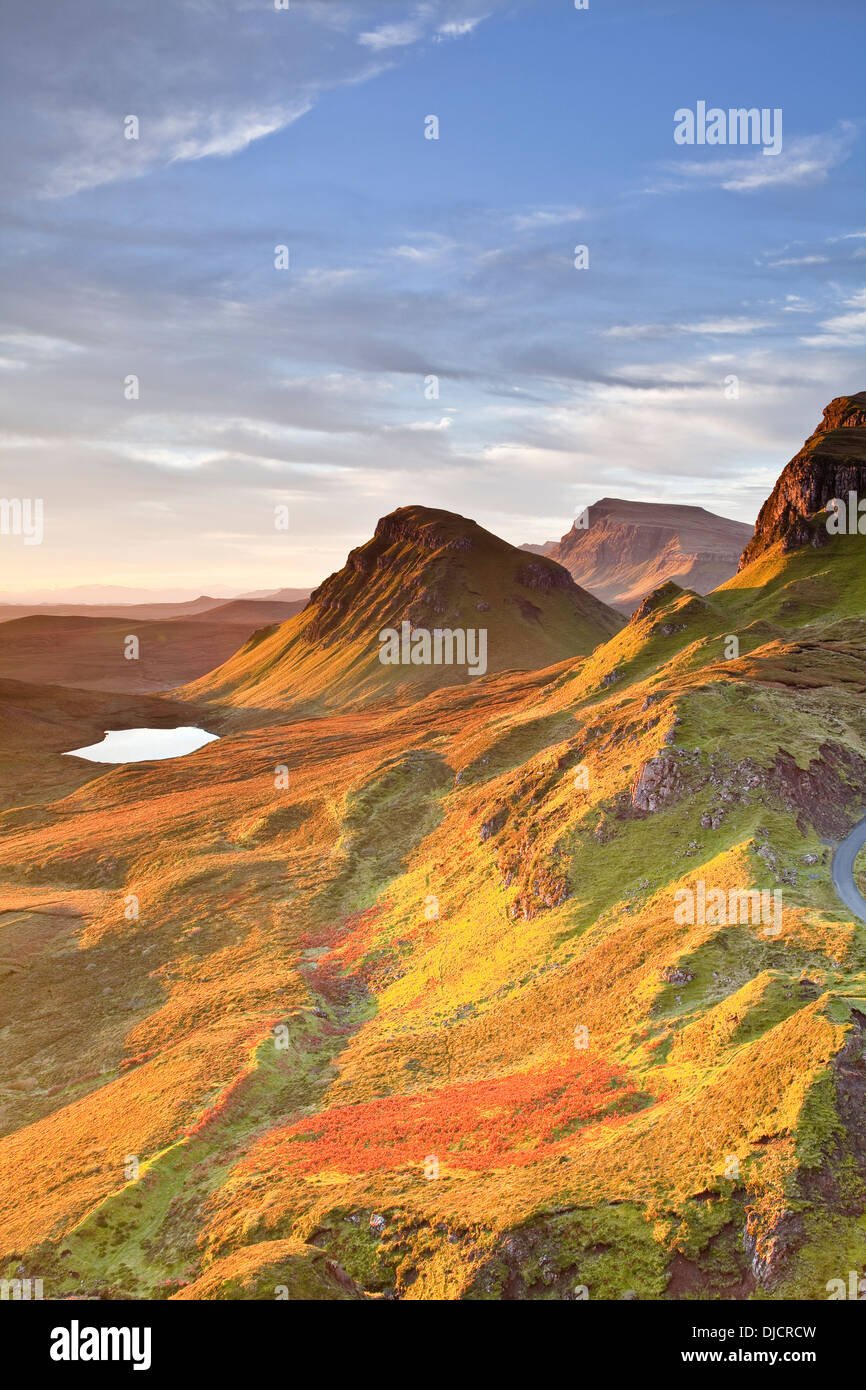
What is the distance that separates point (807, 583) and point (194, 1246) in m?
123

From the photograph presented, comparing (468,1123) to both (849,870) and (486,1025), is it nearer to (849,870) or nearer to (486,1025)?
(486,1025)

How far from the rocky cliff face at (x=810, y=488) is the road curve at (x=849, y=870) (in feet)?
350

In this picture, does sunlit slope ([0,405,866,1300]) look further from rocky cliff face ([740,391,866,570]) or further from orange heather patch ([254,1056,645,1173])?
rocky cliff face ([740,391,866,570])

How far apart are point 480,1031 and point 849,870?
2354cm

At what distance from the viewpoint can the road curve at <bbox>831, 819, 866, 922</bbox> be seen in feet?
137

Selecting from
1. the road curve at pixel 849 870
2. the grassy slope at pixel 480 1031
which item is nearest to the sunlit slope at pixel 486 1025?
the grassy slope at pixel 480 1031

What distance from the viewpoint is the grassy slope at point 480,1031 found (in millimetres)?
26016

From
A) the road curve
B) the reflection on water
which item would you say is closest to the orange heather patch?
the road curve

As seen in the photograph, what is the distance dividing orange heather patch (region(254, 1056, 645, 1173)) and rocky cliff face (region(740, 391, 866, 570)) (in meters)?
131

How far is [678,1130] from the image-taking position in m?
28.7

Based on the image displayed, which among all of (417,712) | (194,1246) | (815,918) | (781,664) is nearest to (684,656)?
(781,664)

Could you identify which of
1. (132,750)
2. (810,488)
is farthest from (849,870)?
(132,750)

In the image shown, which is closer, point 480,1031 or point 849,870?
point 480,1031

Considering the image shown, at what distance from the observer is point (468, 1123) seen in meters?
35.5
